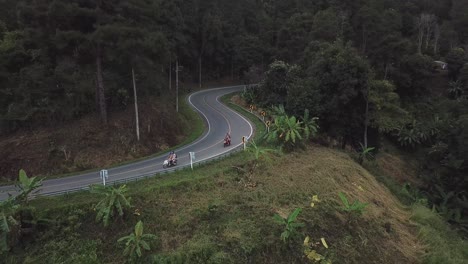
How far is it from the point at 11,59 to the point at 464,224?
36.5 m

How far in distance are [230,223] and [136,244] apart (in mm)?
4053

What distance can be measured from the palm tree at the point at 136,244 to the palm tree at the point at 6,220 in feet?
13.4

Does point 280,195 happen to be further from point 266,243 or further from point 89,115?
point 89,115

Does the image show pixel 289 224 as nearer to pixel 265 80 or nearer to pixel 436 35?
pixel 265 80

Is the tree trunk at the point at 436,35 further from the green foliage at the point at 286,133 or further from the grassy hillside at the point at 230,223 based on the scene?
the grassy hillside at the point at 230,223

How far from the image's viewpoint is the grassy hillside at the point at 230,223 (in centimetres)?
1452

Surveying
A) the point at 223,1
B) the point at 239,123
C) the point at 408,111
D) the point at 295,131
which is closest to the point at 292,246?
the point at 295,131

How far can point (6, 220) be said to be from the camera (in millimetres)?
13773

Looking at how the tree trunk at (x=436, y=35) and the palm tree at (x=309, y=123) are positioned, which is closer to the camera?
the palm tree at (x=309, y=123)

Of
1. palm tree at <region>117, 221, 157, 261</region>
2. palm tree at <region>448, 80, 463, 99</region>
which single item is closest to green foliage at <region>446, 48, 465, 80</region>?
palm tree at <region>448, 80, 463, 99</region>

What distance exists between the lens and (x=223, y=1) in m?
72.4

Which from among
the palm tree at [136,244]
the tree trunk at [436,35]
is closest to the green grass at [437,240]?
the palm tree at [136,244]

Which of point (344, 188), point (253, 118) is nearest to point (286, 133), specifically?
point (344, 188)

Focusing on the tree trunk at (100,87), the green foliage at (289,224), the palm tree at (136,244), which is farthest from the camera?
the tree trunk at (100,87)
